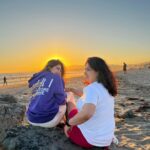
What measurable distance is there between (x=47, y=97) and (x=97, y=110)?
44.3 inches

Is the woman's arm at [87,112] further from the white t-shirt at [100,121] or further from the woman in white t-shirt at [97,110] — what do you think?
the white t-shirt at [100,121]

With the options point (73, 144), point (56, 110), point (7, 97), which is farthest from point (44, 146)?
point (7, 97)

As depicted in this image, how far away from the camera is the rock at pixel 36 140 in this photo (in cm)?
529

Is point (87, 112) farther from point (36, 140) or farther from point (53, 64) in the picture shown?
point (53, 64)

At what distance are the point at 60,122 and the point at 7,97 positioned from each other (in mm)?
6374

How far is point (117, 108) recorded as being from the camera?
41.1 ft

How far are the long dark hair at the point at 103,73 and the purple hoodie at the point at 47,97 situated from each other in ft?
3.10

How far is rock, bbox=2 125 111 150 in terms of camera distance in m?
5.29

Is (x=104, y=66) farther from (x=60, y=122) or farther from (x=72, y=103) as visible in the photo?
(x=60, y=122)

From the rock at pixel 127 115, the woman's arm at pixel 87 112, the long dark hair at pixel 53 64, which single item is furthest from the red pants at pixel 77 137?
the rock at pixel 127 115

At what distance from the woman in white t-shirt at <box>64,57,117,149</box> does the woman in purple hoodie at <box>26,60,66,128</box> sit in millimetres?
626

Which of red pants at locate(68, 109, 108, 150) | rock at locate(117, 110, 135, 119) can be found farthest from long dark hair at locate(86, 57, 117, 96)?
rock at locate(117, 110, 135, 119)

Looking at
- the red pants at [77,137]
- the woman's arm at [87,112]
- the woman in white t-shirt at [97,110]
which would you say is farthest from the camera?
the red pants at [77,137]

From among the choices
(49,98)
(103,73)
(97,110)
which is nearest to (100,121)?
(97,110)
